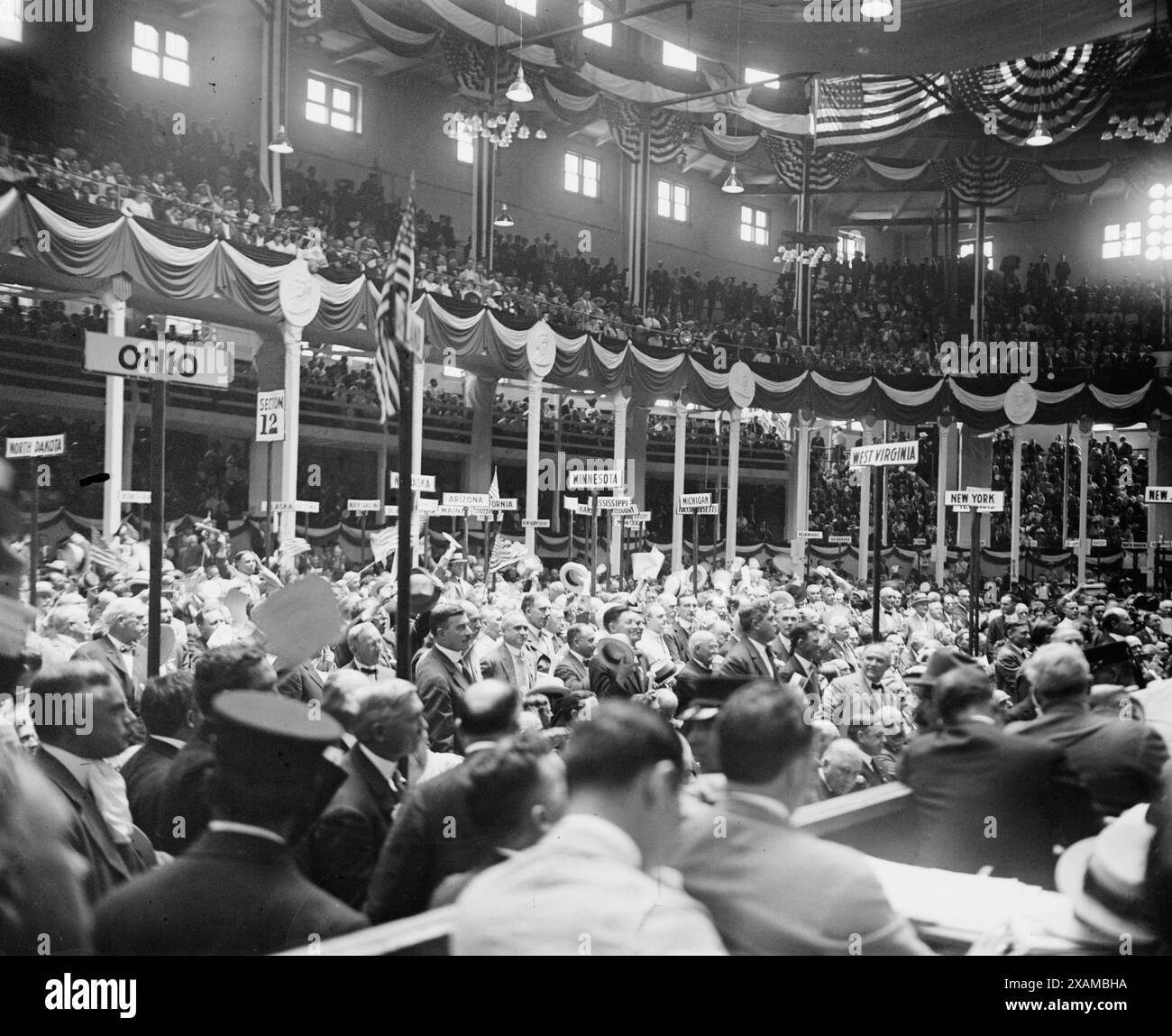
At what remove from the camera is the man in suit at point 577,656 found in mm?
6847

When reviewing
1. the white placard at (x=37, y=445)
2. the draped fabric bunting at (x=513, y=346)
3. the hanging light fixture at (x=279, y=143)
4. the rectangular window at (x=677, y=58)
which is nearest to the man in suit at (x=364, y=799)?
the white placard at (x=37, y=445)

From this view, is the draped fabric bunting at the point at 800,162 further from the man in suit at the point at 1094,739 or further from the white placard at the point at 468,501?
the man in suit at the point at 1094,739

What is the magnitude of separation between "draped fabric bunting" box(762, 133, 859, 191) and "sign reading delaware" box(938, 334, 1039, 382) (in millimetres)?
4276

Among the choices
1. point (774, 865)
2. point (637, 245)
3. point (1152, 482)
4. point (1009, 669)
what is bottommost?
point (1009, 669)

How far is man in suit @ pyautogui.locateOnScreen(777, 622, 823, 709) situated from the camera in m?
6.49

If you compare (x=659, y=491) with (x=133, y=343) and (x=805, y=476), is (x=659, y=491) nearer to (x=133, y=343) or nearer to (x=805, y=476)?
(x=805, y=476)

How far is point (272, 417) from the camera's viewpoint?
993cm

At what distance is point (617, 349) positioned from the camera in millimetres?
19812

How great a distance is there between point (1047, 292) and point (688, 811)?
3037 centimetres

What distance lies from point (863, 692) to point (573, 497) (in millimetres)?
16430

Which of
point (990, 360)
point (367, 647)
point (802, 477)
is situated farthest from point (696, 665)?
point (990, 360)

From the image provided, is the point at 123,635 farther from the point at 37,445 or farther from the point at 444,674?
the point at 37,445

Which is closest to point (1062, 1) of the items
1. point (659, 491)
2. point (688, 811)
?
point (688, 811)
